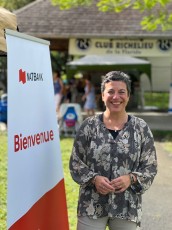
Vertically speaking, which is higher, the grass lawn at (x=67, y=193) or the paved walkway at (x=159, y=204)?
the grass lawn at (x=67, y=193)

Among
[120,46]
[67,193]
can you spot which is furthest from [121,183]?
[120,46]

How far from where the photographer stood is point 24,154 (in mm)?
3414

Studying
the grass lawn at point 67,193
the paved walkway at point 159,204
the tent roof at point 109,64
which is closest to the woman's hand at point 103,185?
the grass lawn at point 67,193

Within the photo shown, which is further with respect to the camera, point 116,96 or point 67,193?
point 67,193

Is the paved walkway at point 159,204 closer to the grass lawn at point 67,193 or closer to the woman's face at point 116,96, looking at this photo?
the grass lawn at point 67,193

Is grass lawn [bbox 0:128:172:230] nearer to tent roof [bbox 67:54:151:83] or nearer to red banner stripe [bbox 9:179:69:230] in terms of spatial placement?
red banner stripe [bbox 9:179:69:230]

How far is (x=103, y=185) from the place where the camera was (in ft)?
11.5

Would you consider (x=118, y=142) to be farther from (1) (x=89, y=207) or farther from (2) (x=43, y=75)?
(2) (x=43, y=75)

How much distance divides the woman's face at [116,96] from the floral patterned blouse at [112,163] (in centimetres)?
13

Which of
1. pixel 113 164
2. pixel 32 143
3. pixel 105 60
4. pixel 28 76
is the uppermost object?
pixel 105 60

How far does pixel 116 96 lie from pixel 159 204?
383 centimetres

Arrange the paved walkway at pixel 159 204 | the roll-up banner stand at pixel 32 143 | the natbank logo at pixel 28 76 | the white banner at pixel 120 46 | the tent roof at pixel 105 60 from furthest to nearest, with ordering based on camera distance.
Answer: the tent roof at pixel 105 60 < the white banner at pixel 120 46 < the paved walkway at pixel 159 204 < the natbank logo at pixel 28 76 < the roll-up banner stand at pixel 32 143

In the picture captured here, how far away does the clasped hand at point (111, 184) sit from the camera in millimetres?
3496

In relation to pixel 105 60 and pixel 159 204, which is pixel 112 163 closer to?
pixel 159 204
